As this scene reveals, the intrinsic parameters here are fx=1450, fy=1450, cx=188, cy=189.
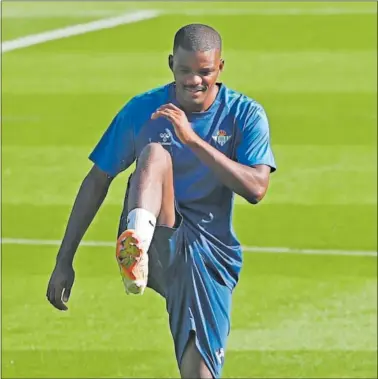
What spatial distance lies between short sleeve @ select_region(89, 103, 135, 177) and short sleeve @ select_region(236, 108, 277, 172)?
0.53 m

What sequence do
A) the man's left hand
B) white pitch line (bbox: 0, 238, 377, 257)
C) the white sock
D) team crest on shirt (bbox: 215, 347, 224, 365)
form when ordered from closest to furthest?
the man's left hand, the white sock, team crest on shirt (bbox: 215, 347, 224, 365), white pitch line (bbox: 0, 238, 377, 257)

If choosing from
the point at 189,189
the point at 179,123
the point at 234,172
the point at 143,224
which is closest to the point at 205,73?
the point at 179,123

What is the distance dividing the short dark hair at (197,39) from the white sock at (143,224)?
0.75 meters

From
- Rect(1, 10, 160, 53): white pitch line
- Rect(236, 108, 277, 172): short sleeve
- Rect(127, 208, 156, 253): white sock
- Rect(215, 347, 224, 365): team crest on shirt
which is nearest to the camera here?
Rect(127, 208, 156, 253): white sock

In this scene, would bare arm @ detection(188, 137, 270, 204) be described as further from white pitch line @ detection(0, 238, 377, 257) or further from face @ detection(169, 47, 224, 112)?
white pitch line @ detection(0, 238, 377, 257)

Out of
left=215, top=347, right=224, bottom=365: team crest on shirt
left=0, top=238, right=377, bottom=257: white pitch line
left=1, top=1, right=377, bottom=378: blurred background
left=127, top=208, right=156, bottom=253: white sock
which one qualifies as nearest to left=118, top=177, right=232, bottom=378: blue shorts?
left=215, top=347, right=224, bottom=365: team crest on shirt

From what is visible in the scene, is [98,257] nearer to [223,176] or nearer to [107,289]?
[107,289]

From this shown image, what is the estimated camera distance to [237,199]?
13.4 meters

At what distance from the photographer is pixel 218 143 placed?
21.6ft

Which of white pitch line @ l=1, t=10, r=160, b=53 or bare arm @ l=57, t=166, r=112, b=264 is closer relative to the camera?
bare arm @ l=57, t=166, r=112, b=264

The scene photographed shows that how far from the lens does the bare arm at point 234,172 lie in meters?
6.22

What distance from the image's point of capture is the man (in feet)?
21.0

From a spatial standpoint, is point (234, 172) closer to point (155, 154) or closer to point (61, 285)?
point (155, 154)

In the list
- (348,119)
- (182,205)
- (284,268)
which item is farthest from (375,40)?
(182,205)
